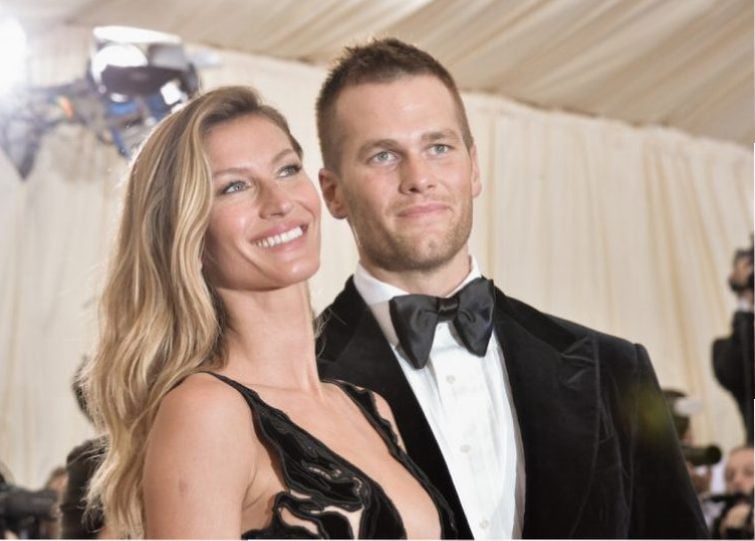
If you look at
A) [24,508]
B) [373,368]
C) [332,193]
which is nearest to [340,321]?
[373,368]

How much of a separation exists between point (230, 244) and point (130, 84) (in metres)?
0.87

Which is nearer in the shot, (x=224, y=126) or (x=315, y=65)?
(x=224, y=126)

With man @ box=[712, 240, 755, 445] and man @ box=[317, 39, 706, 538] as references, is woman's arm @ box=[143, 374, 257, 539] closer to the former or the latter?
man @ box=[317, 39, 706, 538]

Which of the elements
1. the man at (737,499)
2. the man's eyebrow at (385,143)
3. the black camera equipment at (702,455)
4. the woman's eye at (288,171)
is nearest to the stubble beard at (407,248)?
the man's eyebrow at (385,143)

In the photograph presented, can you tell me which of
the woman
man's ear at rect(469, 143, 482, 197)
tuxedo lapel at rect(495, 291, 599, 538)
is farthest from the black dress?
man's ear at rect(469, 143, 482, 197)

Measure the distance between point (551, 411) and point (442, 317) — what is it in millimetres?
225

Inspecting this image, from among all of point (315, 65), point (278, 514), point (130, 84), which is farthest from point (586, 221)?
point (278, 514)

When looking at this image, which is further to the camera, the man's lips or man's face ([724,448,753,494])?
man's face ([724,448,753,494])

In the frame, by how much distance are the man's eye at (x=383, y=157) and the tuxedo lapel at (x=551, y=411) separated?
31cm

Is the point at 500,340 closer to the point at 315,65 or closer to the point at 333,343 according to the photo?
the point at 333,343

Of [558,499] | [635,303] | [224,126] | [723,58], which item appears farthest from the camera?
[723,58]

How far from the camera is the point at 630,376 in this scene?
2070 mm

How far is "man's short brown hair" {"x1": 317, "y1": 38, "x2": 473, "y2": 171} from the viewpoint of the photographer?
6.29 ft

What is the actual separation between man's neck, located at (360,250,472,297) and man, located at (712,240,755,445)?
0.80 metres
